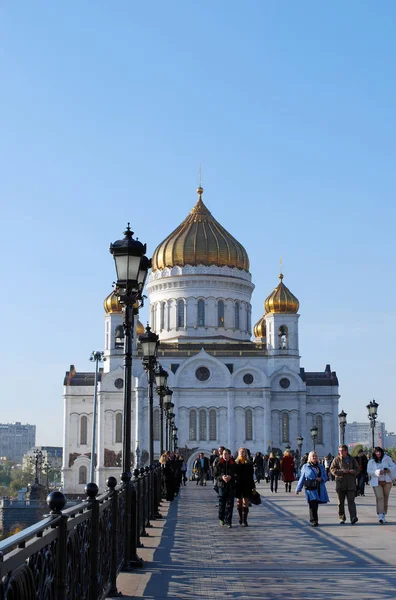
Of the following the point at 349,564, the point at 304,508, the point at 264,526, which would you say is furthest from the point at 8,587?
the point at 304,508

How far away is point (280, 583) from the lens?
9867mm

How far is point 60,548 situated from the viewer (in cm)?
639

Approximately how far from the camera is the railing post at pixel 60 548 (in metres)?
6.26

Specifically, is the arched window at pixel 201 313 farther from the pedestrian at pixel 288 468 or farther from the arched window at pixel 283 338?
the pedestrian at pixel 288 468

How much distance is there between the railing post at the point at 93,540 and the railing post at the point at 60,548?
4.66 ft

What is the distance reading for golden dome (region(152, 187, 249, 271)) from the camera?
72.9 m

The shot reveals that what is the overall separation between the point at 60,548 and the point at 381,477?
40.2 ft

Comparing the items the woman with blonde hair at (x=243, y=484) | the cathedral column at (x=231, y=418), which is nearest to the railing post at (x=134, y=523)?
the woman with blonde hair at (x=243, y=484)

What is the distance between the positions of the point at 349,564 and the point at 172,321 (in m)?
61.8

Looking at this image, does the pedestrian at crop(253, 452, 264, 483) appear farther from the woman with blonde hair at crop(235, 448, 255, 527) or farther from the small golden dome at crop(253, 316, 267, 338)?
the small golden dome at crop(253, 316, 267, 338)

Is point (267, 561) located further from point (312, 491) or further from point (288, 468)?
point (288, 468)

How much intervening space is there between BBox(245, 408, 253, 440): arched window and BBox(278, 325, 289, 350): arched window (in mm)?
5755

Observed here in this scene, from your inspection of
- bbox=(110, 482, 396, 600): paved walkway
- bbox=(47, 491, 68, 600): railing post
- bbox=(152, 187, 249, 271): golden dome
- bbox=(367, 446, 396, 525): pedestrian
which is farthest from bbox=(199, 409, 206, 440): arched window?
bbox=(47, 491, 68, 600): railing post

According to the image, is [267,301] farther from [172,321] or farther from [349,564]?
[349,564]
